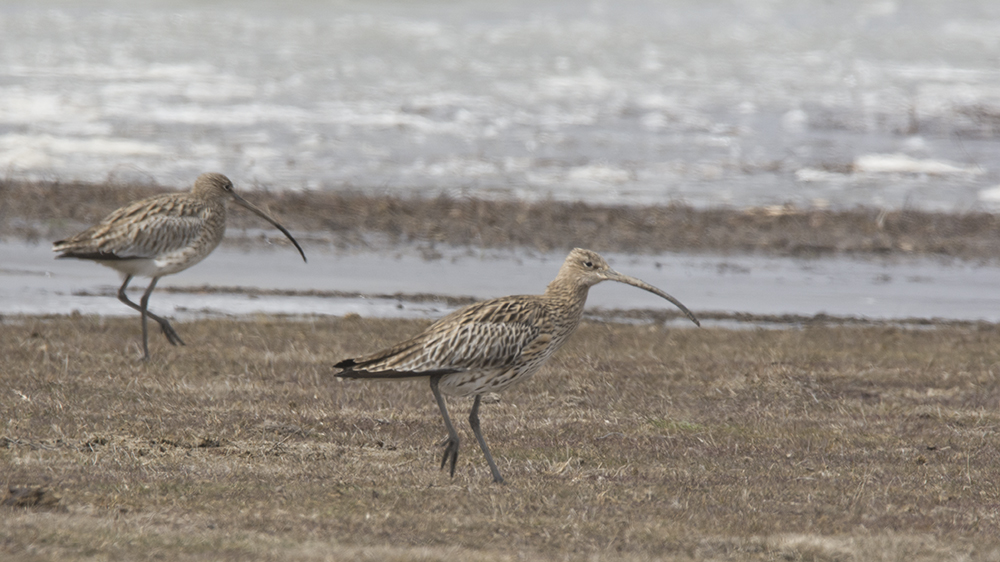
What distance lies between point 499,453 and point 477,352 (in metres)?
1.33

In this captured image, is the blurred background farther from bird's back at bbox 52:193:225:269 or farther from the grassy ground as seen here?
the grassy ground

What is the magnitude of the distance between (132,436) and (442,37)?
4720cm

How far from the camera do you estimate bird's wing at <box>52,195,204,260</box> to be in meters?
13.0

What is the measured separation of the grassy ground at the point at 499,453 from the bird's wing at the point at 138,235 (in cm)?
93

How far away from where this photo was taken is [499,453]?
29.3 ft

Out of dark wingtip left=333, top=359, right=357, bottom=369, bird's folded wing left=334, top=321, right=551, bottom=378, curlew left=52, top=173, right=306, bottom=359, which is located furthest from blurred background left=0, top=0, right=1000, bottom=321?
dark wingtip left=333, top=359, right=357, bottom=369

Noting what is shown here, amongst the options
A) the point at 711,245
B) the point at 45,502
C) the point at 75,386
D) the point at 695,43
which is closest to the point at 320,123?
the point at 711,245

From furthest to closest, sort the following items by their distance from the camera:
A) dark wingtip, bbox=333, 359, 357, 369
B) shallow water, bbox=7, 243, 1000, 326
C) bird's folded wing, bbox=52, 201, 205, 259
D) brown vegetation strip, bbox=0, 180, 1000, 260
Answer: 1. brown vegetation strip, bbox=0, 180, 1000, 260
2. shallow water, bbox=7, 243, 1000, 326
3. bird's folded wing, bbox=52, 201, 205, 259
4. dark wingtip, bbox=333, 359, 357, 369

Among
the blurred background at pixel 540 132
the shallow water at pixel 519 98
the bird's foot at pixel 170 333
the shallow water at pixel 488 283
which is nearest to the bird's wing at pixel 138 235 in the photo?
the bird's foot at pixel 170 333

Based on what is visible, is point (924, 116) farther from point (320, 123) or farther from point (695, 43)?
point (320, 123)

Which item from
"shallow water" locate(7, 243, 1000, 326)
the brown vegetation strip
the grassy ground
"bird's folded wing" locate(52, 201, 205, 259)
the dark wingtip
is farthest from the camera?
the brown vegetation strip

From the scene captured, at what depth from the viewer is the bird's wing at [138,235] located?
13.0 meters

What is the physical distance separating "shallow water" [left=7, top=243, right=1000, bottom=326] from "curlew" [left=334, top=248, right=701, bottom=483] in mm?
7322

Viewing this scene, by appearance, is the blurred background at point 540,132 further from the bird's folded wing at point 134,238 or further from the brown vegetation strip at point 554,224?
the bird's folded wing at point 134,238
